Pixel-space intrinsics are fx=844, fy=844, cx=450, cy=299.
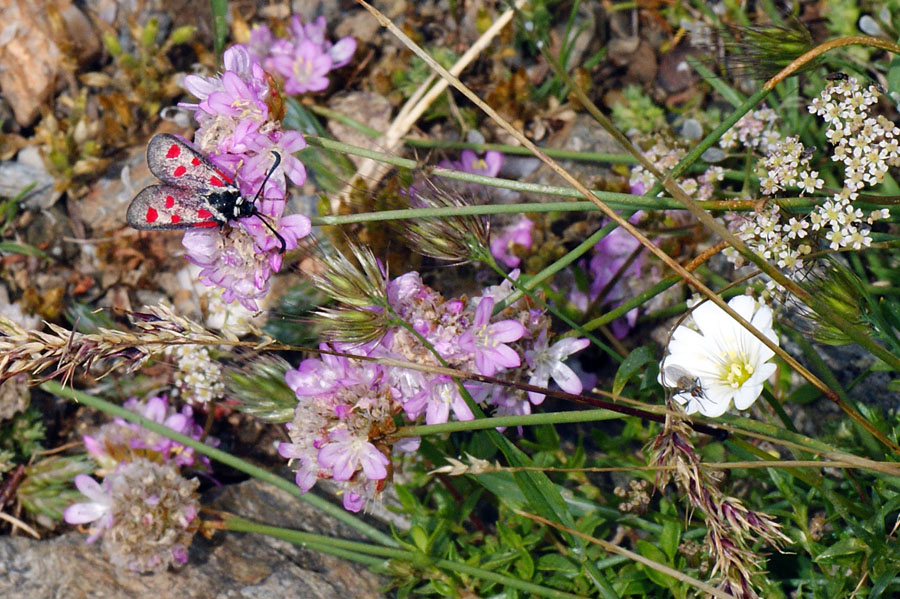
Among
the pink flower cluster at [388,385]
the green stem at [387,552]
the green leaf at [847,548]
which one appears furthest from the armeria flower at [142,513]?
the green leaf at [847,548]

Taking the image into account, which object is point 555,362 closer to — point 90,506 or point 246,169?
point 246,169

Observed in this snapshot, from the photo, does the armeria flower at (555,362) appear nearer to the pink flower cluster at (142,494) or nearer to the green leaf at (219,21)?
the pink flower cluster at (142,494)

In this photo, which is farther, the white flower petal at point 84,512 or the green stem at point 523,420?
the white flower petal at point 84,512

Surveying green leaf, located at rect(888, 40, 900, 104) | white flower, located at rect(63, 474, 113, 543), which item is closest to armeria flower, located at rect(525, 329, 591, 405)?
green leaf, located at rect(888, 40, 900, 104)

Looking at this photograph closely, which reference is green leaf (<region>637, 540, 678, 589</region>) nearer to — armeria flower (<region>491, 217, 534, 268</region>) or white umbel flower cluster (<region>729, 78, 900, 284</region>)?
white umbel flower cluster (<region>729, 78, 900, 284</region>)

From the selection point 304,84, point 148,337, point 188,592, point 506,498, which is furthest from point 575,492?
point 304,84
